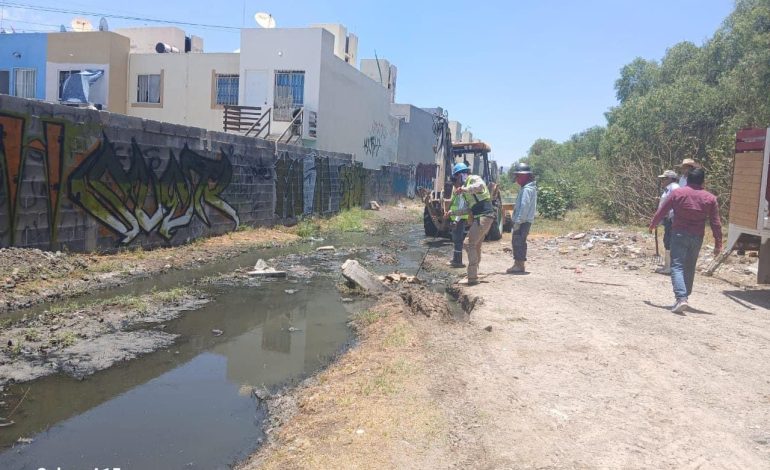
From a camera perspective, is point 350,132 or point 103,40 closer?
point 103,40

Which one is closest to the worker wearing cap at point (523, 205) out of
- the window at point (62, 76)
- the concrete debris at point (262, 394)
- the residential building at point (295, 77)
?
the concrete debris at point (262, 394)

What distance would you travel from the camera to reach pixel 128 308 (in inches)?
260

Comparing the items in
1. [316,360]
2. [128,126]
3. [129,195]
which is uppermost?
[128,126]

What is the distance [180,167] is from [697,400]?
33.5ft

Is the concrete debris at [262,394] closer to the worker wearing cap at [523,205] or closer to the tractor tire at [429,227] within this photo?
the worker wearing cap at [523,205]

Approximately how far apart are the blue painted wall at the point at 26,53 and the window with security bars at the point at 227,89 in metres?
8.12

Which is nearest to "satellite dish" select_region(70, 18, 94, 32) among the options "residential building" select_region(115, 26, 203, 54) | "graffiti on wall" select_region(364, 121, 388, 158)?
"residential building" select_region(115, 26, 203, 54)

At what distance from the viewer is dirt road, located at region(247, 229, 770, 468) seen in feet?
10.5

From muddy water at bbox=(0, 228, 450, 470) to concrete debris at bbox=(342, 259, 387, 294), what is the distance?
53 centimetres

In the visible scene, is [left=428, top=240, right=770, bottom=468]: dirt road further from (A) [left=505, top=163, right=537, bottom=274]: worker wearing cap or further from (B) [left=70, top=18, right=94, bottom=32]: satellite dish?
(B) [left=70, top=18, right=94, bottom=32]: satellite dish

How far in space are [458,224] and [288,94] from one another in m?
15.0

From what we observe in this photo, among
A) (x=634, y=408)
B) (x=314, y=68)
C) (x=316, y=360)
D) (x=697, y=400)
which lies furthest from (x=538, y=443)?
(x=314, y=68)

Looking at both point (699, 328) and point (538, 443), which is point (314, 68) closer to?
point (699, 328)

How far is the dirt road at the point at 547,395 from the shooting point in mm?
Result: 3191
